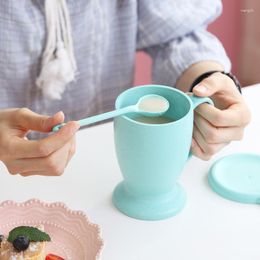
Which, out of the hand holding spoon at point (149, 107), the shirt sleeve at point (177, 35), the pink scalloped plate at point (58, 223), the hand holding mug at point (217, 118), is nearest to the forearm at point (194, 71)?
the shirt sleeve at point (177, 35)

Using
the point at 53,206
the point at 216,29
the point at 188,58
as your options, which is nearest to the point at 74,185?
the point at 53,206

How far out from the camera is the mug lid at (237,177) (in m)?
0.66

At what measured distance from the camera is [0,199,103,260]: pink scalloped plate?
1.88 ft

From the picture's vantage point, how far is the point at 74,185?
2.28 ft

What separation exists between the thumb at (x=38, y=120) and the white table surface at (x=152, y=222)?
11cm

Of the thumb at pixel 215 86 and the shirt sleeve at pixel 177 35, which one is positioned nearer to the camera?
the thumb at pixel 215 86

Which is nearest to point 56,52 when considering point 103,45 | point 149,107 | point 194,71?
point 103,45

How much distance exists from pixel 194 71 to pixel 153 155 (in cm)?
33

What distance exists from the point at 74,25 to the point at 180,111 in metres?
0.38

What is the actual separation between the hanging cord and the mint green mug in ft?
0.97

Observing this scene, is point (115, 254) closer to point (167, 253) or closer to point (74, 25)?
point (167, 253)

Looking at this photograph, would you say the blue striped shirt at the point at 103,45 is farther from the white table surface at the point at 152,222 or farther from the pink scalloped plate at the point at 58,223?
the pink scalloped plate at the point at 58,223

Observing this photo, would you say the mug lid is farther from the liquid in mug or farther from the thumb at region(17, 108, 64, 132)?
the thumb at region(17, 108, 64, 132)

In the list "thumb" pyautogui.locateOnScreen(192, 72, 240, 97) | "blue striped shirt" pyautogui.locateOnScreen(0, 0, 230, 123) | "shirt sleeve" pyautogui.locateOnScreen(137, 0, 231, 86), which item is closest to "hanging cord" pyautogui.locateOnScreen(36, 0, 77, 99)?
"blue striped shirt" pyautogui.locateOnScreen(0, 0, 230, 123)
